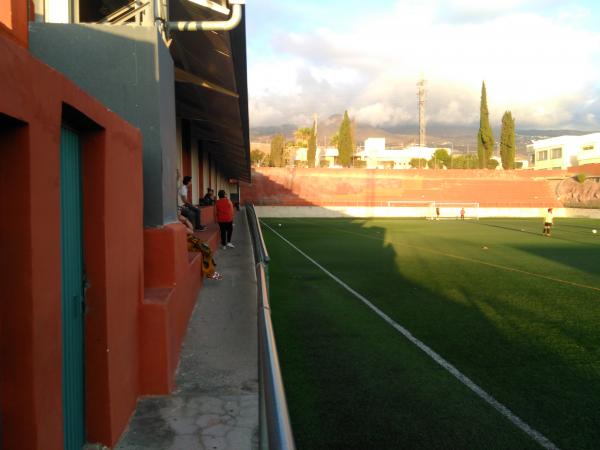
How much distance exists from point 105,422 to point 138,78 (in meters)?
3.24

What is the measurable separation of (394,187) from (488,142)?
20023 mm

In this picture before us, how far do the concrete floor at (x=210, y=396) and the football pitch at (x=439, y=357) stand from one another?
44cm

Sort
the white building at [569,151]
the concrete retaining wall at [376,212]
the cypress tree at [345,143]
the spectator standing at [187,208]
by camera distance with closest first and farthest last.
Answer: the spectator standing at [187,208], the concrete retaining wall at [376,212], the cypress tree at [345,143], the white building at [569,151]

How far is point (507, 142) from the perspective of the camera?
2911 inches

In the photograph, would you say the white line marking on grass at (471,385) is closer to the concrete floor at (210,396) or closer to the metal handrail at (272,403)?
the concrete floor at (210,396)

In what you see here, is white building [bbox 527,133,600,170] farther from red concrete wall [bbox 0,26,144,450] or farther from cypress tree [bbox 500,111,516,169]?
red concrete wall [bbox 0,26,144,450]

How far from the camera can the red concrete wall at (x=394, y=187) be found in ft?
182

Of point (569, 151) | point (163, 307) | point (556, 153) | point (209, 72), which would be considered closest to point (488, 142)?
point (569, 151)

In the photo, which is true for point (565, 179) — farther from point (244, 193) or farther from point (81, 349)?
point (81, 349)

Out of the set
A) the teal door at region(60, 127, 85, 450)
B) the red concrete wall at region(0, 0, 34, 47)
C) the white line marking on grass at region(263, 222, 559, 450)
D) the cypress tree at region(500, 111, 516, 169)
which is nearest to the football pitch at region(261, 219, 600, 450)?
the white line marking on grass at region(263, 222, 559, 450)

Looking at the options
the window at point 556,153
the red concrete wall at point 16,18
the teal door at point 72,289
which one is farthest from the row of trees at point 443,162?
the teal door at point 72,289

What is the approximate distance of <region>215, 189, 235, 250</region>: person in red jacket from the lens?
46.7 feet

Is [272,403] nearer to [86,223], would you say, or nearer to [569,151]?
[86,223]

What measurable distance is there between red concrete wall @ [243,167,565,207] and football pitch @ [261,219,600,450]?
41.8m
